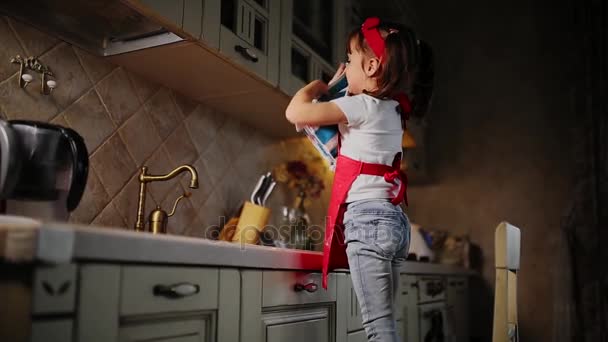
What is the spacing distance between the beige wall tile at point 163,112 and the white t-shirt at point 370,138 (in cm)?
71

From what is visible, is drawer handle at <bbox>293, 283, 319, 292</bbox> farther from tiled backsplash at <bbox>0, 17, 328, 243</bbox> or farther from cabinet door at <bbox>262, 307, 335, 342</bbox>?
tiled backsplash at <bbox>0, 17, 328, 243</bbox>

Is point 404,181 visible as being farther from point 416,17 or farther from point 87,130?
point 416,17

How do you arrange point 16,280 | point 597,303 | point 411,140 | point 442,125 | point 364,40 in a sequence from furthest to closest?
point 442,125 < point 411,140 < point 597,303 < point 364,40 < point 16,280

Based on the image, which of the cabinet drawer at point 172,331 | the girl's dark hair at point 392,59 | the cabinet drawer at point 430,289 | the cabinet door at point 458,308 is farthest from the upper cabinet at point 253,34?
the cabinet door at point 458,308

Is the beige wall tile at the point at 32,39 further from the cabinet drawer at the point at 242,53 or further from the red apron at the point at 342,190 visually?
the red apron at the point at 342,190

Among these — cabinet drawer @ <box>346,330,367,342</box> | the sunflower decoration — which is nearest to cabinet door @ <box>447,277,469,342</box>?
the sunflower decoration

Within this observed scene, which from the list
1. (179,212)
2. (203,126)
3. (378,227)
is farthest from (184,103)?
(378,227)

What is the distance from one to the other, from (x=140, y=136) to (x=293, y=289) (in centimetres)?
68

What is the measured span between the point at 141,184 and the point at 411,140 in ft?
5.54

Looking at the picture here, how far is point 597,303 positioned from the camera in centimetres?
266

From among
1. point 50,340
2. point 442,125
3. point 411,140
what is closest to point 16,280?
point 50,340

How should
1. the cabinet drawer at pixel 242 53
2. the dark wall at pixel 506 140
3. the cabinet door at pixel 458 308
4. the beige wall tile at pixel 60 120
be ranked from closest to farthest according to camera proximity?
the beige wall tile at pixel 60 120, the cabinet drawer at pixel 242 53, the cabinet door at pixel 458 308, the dark wall at pixel 506 140

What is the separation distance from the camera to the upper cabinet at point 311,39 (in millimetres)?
1787

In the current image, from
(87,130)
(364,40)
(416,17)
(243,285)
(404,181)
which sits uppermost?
(416,17)
